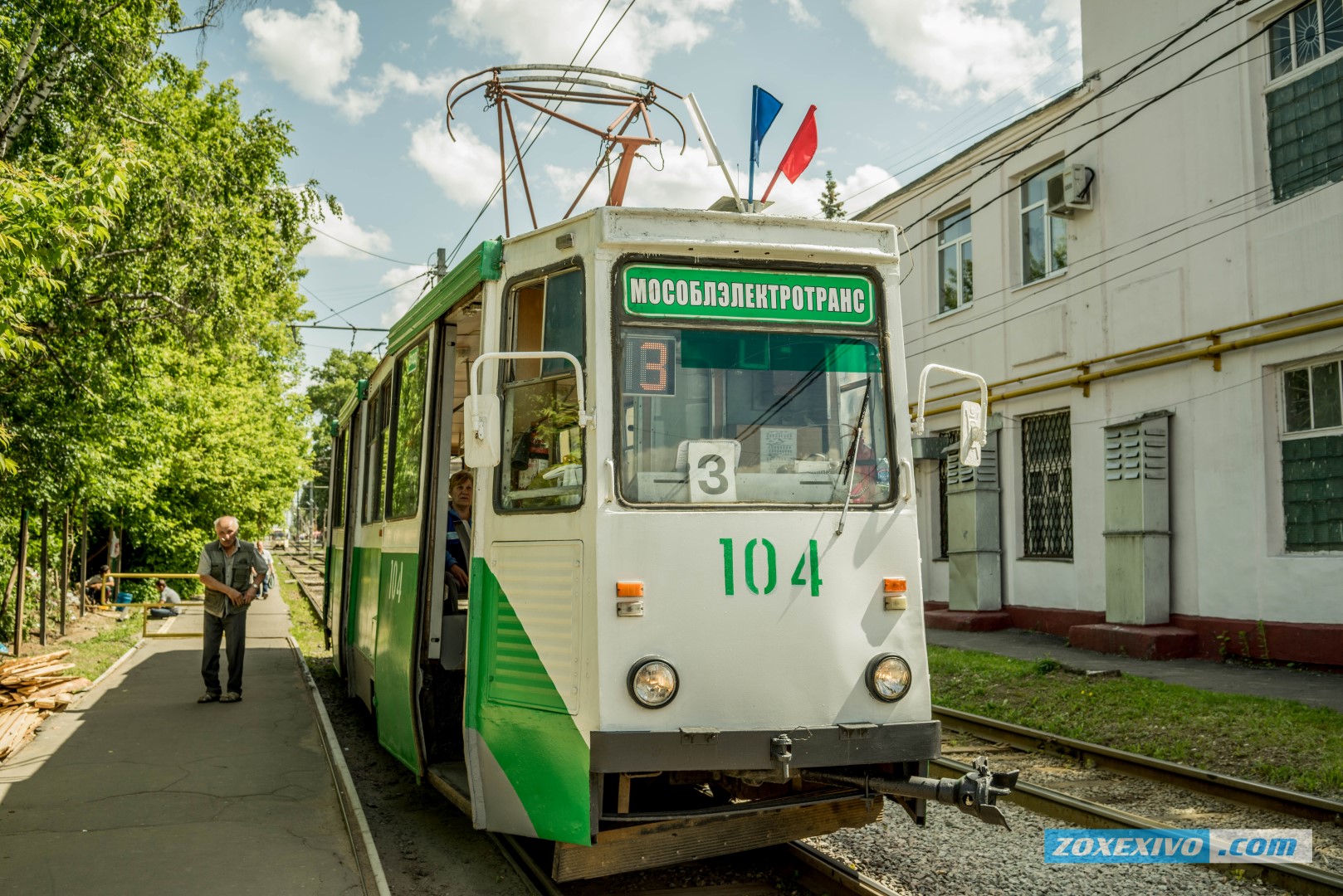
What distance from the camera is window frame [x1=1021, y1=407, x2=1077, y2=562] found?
16.7m

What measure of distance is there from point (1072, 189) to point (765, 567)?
13434 mm

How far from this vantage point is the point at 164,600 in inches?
1024

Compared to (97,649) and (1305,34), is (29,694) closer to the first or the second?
(97,649)

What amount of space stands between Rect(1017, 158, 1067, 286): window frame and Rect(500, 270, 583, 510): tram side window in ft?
43.9

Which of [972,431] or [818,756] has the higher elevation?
[972,431]

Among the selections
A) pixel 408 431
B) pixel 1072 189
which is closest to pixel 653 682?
pixel 408 431

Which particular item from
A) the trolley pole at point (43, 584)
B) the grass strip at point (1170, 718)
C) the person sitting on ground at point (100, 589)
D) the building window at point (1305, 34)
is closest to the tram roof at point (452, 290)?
the grass strip at point (1170, 718)

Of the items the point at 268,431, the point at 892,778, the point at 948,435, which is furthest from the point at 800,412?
the point at 268,431

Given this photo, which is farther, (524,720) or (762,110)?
(762,110)

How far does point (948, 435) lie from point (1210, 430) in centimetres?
644

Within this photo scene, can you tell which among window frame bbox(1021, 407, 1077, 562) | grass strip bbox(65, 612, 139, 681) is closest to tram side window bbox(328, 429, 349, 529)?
grass strip bbox(65, 612, 139, 681)

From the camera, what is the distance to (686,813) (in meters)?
4.58

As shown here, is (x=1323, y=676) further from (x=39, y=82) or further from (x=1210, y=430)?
(x=39, y=82)

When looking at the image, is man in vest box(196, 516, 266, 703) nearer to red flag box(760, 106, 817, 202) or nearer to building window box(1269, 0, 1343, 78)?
red flag box(760, 106, 817, 202)
